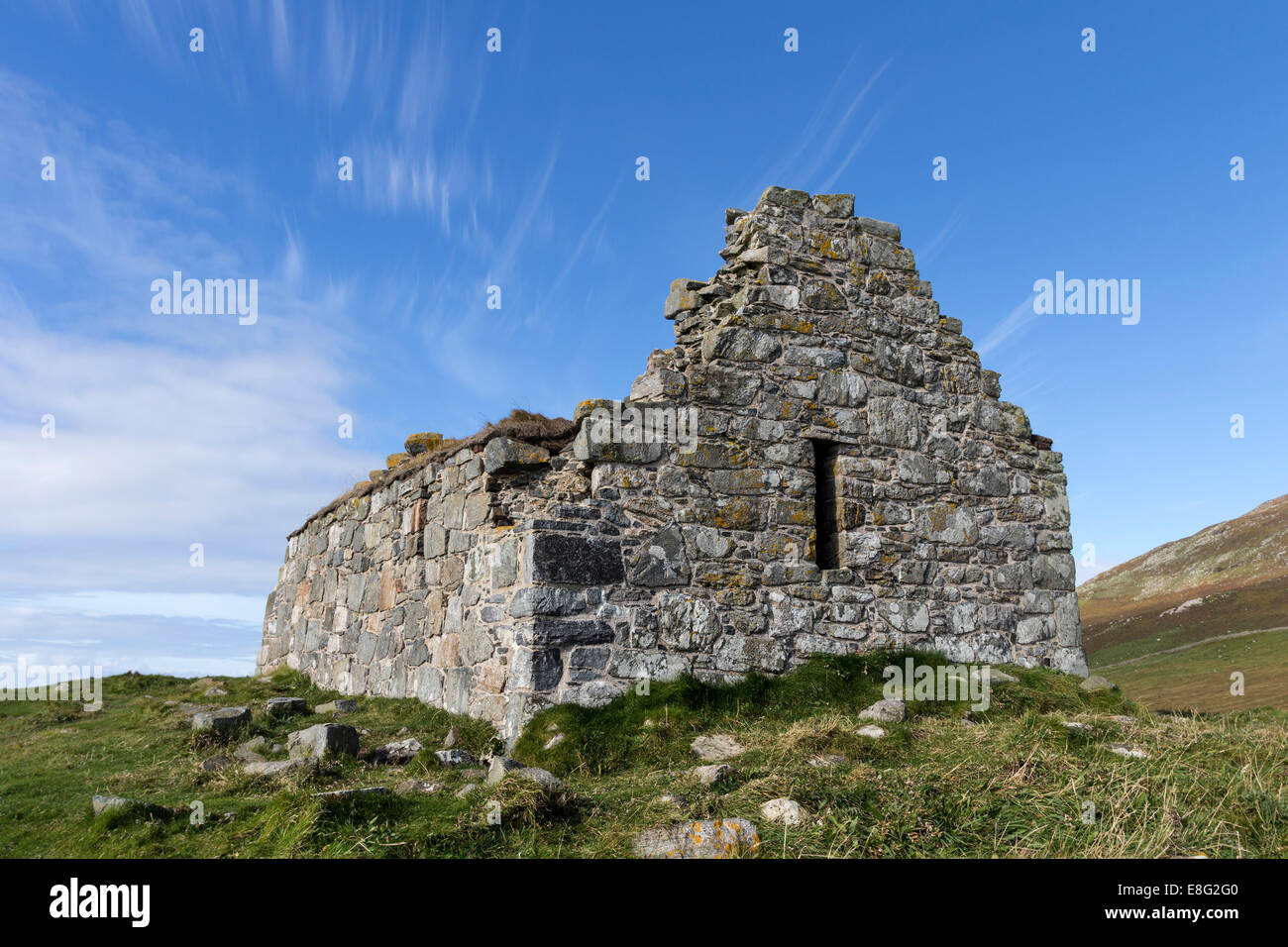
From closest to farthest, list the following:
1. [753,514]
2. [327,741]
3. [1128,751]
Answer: [1128,751]
[327,741]
[753,514]

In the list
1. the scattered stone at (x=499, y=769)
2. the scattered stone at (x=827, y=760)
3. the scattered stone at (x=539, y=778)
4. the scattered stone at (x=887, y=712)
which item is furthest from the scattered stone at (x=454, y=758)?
the scattered stone at (x=887, y=712)

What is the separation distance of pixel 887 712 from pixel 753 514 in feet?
7.80

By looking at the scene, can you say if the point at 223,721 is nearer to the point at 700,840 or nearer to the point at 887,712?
the point at 700,840

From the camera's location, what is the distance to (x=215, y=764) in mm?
7137

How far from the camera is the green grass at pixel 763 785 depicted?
4.58 m

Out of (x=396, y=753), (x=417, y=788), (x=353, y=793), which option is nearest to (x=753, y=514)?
(x=396, y=753)

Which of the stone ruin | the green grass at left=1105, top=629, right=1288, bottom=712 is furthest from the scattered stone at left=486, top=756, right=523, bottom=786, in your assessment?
the green grass at left=1105, top=629, right=1288, bottom=712

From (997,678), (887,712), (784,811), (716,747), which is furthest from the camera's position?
(997,678)

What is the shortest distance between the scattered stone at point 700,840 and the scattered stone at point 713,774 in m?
1.06

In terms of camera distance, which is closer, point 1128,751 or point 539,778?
point 539,778

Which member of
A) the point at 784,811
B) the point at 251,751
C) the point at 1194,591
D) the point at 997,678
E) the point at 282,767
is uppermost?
the point at 997,678

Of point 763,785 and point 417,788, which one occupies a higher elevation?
point 763,785
